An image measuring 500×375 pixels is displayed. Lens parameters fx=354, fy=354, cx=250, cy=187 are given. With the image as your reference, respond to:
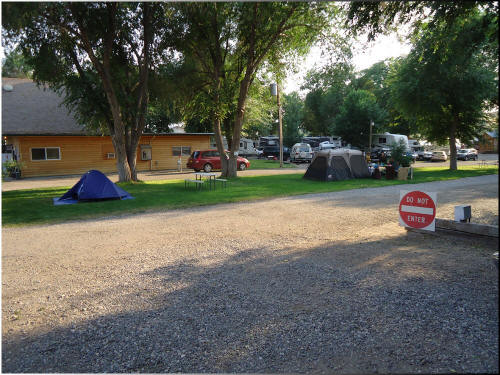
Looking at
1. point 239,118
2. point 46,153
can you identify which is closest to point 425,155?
point 239,118

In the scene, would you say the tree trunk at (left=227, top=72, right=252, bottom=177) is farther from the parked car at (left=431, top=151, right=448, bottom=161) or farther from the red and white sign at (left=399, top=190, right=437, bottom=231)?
the parked car at (left=431, top=151, right=448, bottom=161)

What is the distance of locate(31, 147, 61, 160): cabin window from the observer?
24031 millimetres

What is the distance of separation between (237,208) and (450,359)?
8.82 metres

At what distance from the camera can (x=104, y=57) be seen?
16078 millimetres

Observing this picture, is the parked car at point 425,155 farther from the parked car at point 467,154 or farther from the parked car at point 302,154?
the parked car at point 302,154

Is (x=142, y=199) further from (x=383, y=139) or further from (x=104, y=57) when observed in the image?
(x=383, y=139)

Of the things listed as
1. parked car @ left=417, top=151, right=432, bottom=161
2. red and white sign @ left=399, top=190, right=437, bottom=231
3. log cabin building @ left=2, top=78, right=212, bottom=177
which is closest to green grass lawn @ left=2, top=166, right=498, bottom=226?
red and white sign @ left=399, top=190, right=437, bottom=231

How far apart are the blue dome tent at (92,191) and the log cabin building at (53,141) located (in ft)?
38.6

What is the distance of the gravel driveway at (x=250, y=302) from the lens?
3.21 meters

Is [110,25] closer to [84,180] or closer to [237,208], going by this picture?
[84,180]

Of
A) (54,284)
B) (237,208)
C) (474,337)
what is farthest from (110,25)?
(474,337)

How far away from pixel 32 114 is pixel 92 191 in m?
16.7

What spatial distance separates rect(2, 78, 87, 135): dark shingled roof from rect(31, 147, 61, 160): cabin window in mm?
1276

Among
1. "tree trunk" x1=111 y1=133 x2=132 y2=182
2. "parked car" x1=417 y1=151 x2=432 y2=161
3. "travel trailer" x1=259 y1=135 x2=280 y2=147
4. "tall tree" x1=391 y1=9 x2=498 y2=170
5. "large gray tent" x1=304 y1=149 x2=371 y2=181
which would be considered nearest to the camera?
"tree trunk" x1=111 y1=133 x2=132 y2=182
